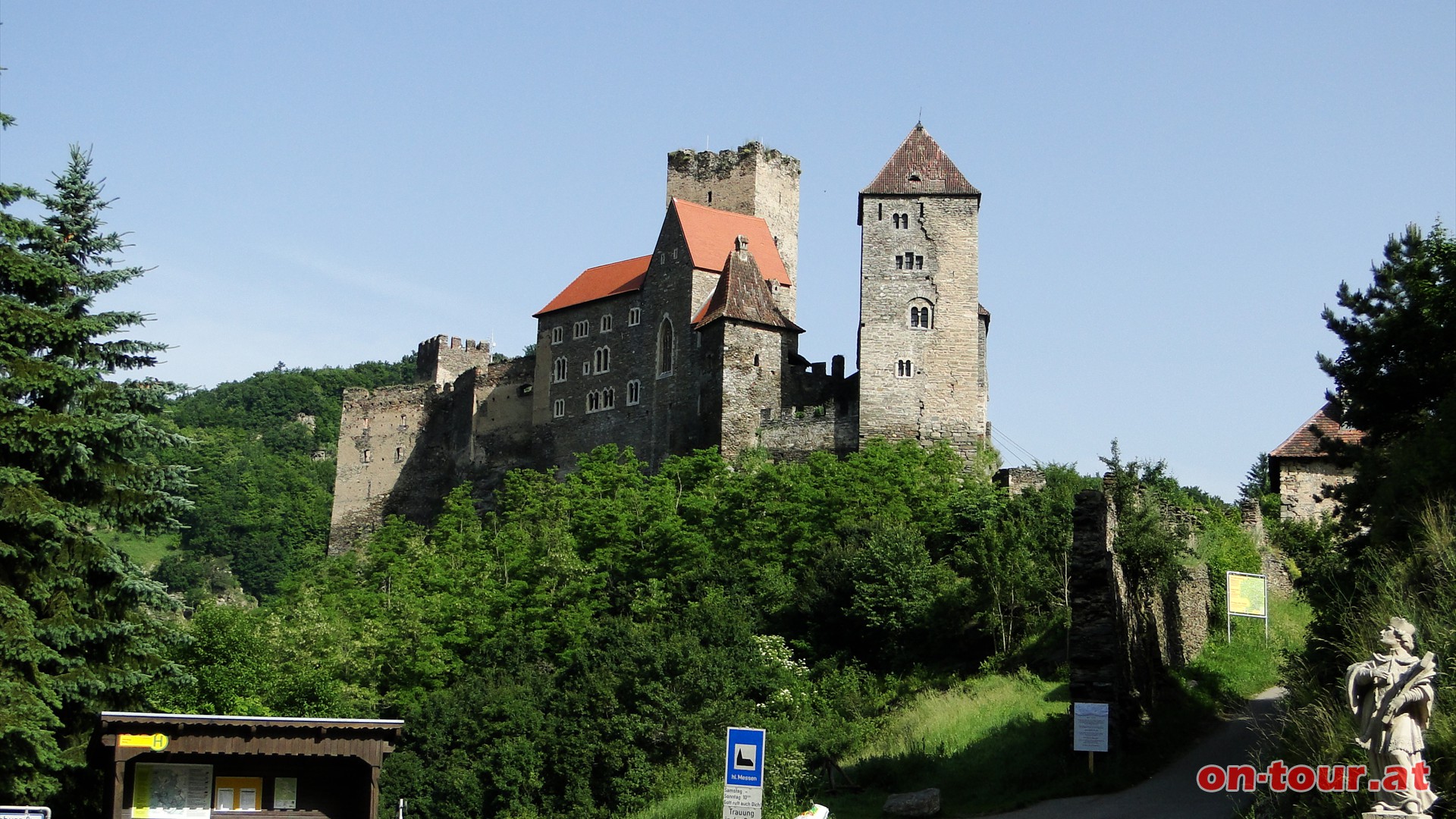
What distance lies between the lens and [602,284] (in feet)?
240

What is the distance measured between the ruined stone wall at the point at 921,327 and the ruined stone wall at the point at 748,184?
1183 centimetres

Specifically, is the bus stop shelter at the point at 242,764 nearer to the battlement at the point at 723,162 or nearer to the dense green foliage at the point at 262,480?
the battlement at the point at 723,162

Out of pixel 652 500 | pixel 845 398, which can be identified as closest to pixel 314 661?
pixel 652 500

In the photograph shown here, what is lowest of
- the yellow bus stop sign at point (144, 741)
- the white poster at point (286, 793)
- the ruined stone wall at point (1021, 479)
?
the white poster at point (286, 793)

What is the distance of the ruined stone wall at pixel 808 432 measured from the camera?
59.4 metres

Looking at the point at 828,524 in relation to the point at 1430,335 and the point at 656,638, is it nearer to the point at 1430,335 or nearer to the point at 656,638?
the point at 656,638

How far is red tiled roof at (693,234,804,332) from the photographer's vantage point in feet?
206

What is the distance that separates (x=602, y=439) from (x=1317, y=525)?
2783 cm

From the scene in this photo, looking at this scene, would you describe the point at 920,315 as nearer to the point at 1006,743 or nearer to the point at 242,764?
the point at 1006,743

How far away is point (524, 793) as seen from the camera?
40.1 metres

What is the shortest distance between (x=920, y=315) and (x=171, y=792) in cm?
3937

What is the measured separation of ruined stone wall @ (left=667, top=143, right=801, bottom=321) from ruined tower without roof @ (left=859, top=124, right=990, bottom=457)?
11622mm

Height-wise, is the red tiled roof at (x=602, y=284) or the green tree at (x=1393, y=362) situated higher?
the red tiled roof at (x=602, y=284)

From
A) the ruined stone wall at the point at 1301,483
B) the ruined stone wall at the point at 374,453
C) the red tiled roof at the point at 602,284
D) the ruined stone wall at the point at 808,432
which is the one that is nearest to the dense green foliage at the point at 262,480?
the ruined stone wall at the point at 374,453
